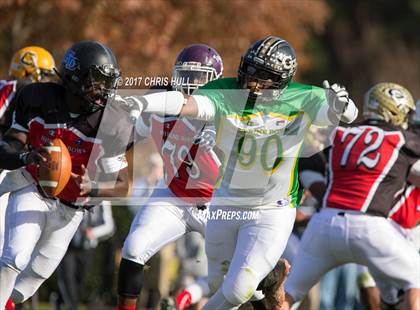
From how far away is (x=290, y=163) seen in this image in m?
7.14

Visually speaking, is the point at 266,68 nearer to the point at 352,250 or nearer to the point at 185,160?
the point at 185,160

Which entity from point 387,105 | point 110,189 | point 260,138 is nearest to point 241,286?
point 260,138

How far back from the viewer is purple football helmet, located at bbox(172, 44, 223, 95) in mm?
7779

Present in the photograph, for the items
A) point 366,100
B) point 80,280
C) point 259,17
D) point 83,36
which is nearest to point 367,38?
point 259,17

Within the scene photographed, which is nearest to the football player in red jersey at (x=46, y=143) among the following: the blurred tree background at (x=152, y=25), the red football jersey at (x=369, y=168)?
the red football jersey at (x=369, y=168)

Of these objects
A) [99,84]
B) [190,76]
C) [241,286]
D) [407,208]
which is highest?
[99,84]

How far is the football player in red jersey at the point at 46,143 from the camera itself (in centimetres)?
707

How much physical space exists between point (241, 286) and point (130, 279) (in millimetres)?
819

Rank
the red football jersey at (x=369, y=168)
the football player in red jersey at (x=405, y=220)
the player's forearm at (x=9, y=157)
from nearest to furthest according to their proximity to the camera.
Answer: the player's forearm at (x=9, y=157) → the red football jersey at (x=369, y=168) → the football player in red jersey at (x=405, y=220)

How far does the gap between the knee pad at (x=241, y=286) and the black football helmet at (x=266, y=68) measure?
1.15 meters

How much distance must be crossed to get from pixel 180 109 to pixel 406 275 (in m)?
2.49

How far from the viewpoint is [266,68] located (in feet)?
22.3

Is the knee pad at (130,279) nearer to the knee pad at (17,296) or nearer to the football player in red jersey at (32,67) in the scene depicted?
the knee pad at (17,296)

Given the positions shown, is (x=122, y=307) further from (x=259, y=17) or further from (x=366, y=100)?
(x=259, y=17)
